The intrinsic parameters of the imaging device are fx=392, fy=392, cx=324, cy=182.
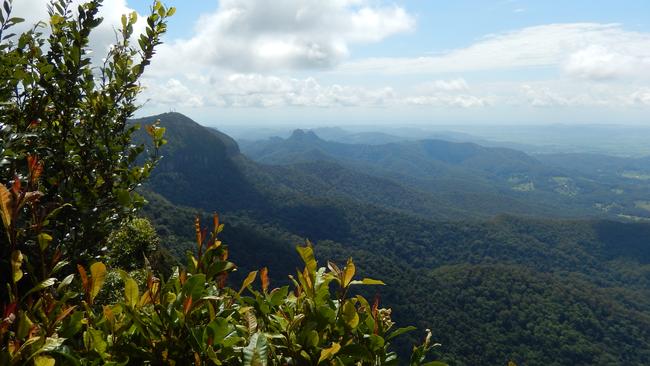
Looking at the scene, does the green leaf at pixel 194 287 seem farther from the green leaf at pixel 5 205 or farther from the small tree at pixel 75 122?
the small tree at pixel 75 122

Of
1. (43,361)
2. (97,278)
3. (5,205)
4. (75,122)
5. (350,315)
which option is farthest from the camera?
(75,122)

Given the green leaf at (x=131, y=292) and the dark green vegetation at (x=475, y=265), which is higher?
the green leaf at (x=131, y=292)

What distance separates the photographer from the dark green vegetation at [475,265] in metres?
84.6

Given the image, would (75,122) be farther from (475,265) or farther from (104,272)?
(475,265)

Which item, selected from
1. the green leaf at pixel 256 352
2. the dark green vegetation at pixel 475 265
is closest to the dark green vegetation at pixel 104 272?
the green leaf at pixel 256 352

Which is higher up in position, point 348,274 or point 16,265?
point 16,265

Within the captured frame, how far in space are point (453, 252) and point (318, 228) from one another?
5761 cm

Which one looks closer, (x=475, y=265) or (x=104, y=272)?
(x=104, y=272)

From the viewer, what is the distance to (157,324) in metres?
1.85

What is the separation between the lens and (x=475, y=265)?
120750 millimetres

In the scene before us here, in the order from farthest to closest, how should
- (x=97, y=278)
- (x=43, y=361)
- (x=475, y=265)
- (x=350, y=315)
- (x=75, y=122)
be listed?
(x=475, y=265), (x=75, y=122), (x=350, y=315), (x=97, y=278), (x=43, y=361)

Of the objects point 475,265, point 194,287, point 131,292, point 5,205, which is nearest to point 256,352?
point 194,287

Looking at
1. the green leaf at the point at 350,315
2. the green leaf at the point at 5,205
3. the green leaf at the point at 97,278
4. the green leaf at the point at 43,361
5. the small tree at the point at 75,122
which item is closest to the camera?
the green leaf at the point at 43,361

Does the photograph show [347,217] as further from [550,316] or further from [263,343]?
[263,343]
